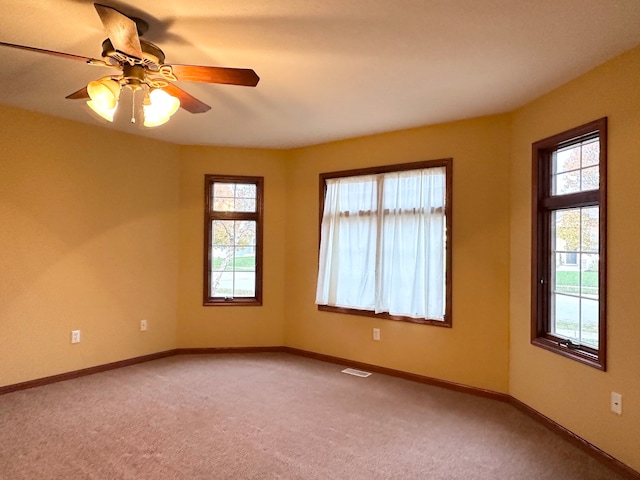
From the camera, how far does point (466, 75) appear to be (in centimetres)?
283

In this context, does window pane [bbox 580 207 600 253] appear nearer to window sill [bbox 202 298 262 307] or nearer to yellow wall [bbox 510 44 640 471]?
yellow wall [bbox 510 44 640 471]

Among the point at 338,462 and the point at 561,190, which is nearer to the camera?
the point at 338,462

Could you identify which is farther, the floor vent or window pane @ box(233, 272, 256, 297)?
window pane @ box(233, 272, 256, 297)

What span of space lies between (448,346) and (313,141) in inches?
99.2

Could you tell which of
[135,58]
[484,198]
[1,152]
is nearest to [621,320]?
[484,198]

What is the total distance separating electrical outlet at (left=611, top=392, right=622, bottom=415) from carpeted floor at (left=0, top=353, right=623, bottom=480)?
353 millimetres

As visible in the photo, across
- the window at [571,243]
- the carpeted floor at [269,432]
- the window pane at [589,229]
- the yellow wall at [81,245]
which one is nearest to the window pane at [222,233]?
the yellow wall at [81,245]

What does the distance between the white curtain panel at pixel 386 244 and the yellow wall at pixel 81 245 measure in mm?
1856

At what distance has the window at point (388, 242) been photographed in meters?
3.93

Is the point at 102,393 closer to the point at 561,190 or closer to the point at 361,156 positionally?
the point at 361,156

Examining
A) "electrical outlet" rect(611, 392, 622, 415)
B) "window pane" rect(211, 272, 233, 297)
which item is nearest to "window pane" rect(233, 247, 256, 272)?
"window pane" rect(211, 272, 233, 297)

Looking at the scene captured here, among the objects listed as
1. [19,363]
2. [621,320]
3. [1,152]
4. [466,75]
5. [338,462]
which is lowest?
[338,462]

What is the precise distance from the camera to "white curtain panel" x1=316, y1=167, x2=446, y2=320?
155 inches

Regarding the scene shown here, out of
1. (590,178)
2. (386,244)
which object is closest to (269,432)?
(386,244)
